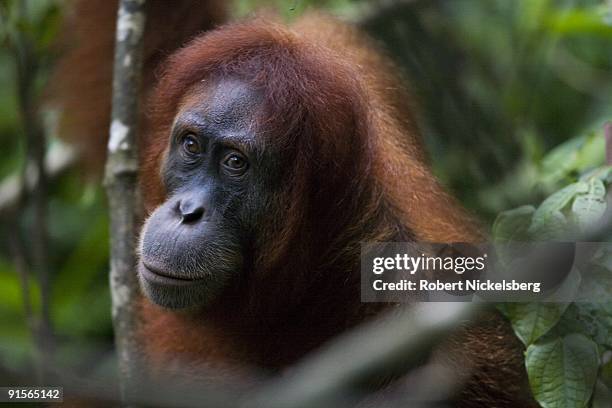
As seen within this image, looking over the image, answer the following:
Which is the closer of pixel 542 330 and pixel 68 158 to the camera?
pixel 542 330

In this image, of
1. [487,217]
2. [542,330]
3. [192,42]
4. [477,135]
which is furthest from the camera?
[477,135]

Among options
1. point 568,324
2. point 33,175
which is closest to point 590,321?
point 568,324

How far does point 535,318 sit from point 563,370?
0.15 m

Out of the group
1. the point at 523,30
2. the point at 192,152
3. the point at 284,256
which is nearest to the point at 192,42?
the point at 192,152

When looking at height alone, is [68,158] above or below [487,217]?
above

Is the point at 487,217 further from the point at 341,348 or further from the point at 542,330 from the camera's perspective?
the point at 542,330

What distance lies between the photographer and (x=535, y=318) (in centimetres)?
236

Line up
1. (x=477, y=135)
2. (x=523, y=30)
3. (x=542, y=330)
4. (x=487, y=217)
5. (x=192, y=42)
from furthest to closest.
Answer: (x=523, y=30) → (x=477, y=135) → (x=487, y=217) → (x=192, y=42) → (x=542, y=330)

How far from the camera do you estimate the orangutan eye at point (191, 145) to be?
2895 mm

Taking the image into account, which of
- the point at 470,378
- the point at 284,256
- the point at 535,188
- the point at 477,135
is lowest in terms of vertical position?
the point at 470,378

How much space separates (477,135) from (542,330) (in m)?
1.70

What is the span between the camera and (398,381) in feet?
8.96

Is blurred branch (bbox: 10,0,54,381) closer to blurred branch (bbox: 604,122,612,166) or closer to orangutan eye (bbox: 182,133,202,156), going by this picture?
orangutan eye (bbox: 182,133,202,156)

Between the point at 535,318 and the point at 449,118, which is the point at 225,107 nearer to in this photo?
the point at 535,318
